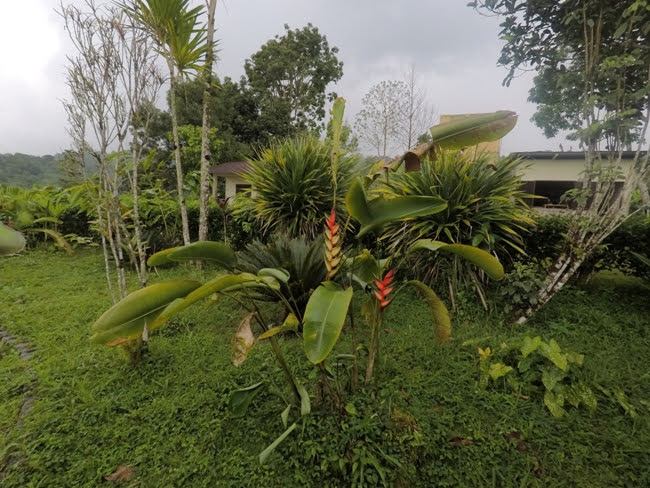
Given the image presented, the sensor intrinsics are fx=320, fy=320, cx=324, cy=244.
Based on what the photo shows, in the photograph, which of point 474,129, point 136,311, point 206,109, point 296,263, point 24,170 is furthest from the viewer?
point 24,170

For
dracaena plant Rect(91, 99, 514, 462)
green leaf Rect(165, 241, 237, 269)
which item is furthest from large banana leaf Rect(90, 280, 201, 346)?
green leaf Rect(165, 241, 237, 269)

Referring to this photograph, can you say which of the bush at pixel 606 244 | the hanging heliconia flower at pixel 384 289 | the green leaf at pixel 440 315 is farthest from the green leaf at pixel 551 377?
the bush at pixel 606 244

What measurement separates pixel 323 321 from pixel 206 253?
0.70 meters

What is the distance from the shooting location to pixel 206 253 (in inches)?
62.5

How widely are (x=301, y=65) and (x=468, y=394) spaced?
69.3ft

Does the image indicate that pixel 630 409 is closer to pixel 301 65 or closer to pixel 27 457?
pixel 27 457

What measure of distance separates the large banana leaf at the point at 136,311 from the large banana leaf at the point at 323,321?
62 cm

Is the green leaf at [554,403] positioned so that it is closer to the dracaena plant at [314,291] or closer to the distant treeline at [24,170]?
the dracaena plant at [314,291]

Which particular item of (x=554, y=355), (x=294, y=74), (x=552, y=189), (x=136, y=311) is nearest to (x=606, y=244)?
(x=554, y=355)

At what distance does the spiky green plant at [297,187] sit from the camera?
15.2 ft

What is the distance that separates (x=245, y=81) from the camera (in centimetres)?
1972

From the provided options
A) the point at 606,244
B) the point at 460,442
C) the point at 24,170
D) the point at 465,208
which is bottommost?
the point at 460,442

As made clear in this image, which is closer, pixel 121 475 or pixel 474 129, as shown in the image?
pixel 121 475

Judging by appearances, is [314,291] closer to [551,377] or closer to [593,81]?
[551,377]
